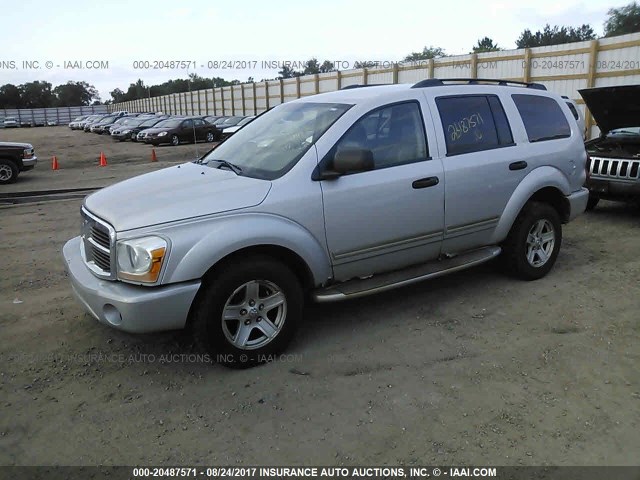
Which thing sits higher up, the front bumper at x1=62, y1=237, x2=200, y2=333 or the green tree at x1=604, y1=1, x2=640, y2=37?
the green tree at x1=604, y1=1, x2=640, y2=37

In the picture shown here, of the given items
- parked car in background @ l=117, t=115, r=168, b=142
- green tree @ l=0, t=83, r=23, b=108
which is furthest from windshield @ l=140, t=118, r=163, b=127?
green tree @ l=0, t=83, r=23, b=108

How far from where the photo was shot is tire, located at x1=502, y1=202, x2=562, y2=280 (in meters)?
5.13

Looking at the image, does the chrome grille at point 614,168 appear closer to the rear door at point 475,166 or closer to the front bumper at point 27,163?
the rear door at point 475,166

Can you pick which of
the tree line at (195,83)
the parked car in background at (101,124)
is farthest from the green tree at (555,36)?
the parked car in background at (101,124)

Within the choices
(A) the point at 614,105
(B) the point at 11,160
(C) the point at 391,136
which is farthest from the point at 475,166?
(B) the point at 11,160

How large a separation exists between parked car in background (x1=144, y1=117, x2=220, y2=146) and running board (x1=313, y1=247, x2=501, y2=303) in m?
24.4

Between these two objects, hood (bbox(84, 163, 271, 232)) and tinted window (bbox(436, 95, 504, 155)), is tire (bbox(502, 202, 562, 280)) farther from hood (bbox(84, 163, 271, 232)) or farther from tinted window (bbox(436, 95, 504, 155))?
hood (bbox(84, 163, 271, 232))

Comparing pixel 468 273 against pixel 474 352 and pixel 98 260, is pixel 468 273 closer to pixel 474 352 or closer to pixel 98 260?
pixel 474 352

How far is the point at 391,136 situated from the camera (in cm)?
433

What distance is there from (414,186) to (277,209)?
1206 mm

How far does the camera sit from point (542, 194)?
5.38 metres

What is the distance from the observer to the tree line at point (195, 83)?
54.5 m

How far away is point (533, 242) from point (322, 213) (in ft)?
8.26

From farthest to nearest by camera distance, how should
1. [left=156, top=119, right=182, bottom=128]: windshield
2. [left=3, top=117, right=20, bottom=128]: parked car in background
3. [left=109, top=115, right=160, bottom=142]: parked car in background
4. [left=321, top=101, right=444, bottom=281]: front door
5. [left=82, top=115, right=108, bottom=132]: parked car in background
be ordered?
[left=3, top=117, right=20, bottom=128]: parked car in background → [left=82, top=115, right=108, bottom=132]: parked car in background → [left=109, top=115, right=160, bottom=142]: parked car in background → [left=156, top=119, right=182, bottom=128]: windshield → [left=321, top=101, right=444, bottom=281]: front door
